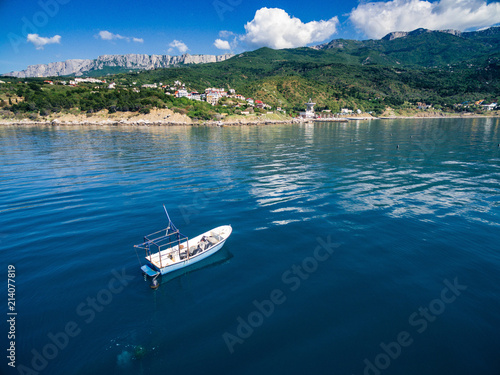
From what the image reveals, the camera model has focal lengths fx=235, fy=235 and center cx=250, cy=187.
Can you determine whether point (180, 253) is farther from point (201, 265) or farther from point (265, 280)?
point (265, 280)

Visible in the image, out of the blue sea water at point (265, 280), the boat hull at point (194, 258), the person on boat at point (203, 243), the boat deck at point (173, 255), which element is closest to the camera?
the blue sea water at point (265, 280)

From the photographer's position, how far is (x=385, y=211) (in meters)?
25.9

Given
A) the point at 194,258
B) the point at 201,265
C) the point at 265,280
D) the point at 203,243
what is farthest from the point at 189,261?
the point at 265,280

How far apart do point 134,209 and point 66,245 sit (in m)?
7.72

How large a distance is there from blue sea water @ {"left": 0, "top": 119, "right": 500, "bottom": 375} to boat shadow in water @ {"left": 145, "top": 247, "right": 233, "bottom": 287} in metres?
0.15

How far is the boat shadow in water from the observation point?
1636 cm

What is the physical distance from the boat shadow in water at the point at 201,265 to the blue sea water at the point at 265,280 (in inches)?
6.0

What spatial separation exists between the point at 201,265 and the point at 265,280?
5.10m

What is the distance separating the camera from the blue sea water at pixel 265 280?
1131cm

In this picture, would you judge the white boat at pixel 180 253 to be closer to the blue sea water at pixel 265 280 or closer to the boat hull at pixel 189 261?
the boat hull at pixel 189 261

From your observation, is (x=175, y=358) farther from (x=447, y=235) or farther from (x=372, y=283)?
(x=447, y=235)

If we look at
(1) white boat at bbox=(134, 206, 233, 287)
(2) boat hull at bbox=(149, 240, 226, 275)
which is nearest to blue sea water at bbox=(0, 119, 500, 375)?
(2) boat hull at bbox=(149, 240, 226, 275)

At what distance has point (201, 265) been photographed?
59.0 feet

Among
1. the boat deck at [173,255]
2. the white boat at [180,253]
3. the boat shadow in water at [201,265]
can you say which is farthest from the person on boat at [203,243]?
the boat shadow in water at [201,265]
